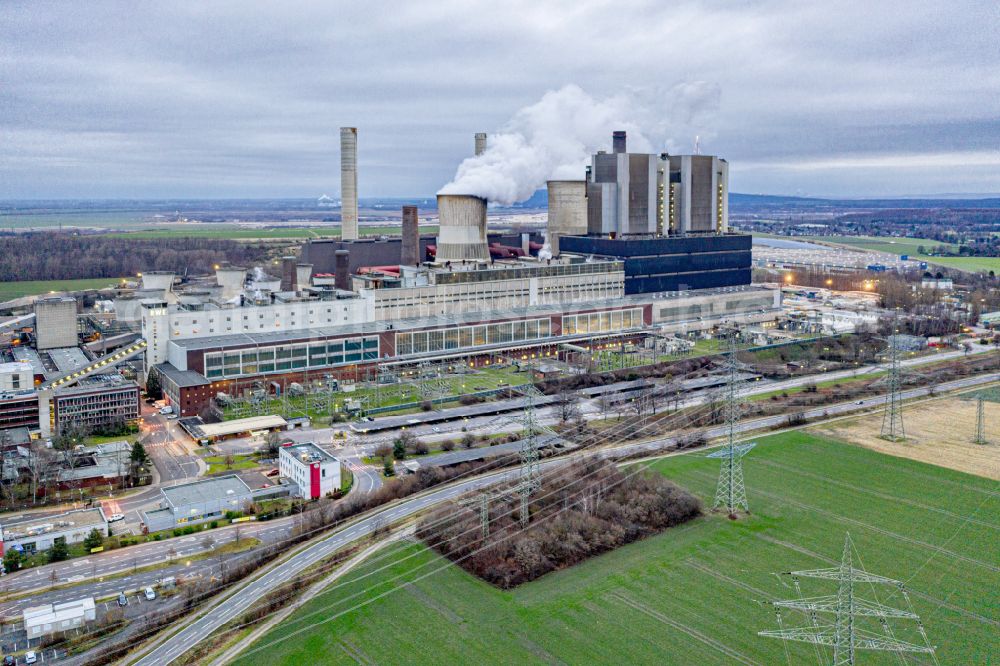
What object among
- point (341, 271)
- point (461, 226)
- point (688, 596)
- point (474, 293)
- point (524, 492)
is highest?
point (461, 226)

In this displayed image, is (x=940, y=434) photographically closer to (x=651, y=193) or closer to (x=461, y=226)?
(x=461, y=226)

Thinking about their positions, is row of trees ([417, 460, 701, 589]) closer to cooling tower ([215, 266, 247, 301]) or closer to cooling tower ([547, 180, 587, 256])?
cooling tower ([215, 266, 247, 301])

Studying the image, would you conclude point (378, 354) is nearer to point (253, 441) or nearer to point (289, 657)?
point (253, 441)

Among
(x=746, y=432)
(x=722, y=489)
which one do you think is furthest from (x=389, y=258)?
(x=722, y=489)

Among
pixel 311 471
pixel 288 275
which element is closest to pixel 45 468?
pixel 311 471

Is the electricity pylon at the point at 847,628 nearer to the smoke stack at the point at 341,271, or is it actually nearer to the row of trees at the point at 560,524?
the row of trees at the point at 560,524

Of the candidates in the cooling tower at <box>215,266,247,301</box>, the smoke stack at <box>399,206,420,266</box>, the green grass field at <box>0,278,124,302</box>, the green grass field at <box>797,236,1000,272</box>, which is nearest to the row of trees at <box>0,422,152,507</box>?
the cooling tower at <box>215,266,247,301</box>
